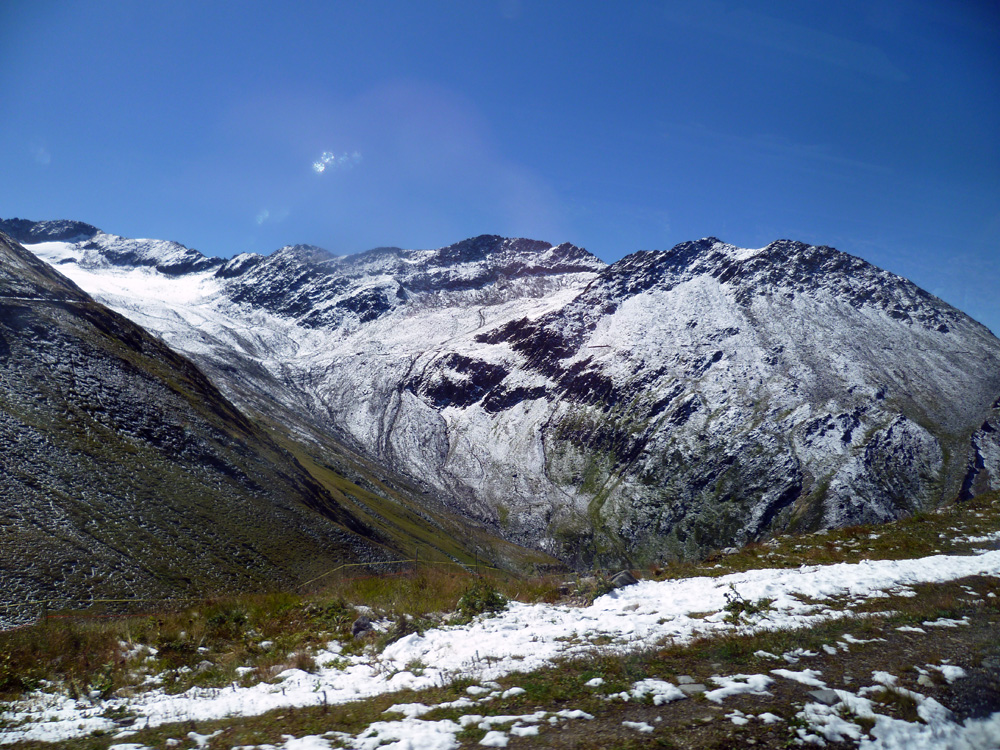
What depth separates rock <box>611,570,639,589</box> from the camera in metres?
16.8

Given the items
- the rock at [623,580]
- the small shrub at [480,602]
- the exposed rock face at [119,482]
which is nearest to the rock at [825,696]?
the rock at [623,580]

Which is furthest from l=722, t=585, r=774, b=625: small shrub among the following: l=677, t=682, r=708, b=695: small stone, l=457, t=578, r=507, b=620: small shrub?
l=457, t=578, r=507, b=620: small shrub

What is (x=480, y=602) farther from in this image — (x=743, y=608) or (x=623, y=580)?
(x=743, y=608)

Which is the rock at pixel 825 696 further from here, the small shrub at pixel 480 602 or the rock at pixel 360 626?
the rock at pixel 360 626

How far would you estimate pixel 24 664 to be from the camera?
10.8m

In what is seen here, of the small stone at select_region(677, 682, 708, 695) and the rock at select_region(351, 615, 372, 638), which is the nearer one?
the small stone at select_region(677, 682, 708, 695)

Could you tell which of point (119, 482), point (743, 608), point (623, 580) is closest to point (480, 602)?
point (623, 580)

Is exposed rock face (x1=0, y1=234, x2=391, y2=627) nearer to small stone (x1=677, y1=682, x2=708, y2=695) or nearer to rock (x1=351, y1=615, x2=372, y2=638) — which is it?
rock (x1=351, y1=615, x2=372, y2=638)

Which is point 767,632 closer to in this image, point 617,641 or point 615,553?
point 617,641

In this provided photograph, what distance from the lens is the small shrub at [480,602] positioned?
15277 mm

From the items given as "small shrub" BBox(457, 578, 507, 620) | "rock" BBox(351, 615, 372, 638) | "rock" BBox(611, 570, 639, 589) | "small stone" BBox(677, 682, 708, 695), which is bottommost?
"rock" BBox(351, 615, 372, 638)

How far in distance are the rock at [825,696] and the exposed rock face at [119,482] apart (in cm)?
2417

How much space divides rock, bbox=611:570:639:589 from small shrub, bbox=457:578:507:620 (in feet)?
12.5

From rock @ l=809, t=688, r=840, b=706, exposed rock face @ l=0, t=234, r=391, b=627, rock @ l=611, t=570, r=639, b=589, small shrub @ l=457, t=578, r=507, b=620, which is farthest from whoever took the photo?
exposed rock face @ l=0, t=234, r=391, b=627
